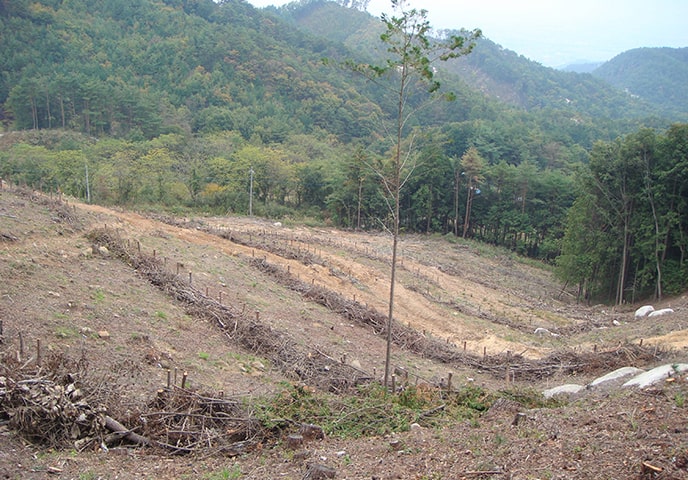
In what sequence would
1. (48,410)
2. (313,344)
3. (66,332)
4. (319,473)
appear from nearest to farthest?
(319,473), (48,410), (66,332), (313,344)

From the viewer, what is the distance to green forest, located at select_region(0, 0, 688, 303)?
2502 centimetres

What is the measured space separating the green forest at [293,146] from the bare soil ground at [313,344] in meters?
4.70

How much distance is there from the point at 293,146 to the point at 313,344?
157 feet

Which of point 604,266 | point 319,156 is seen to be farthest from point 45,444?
point 319,156

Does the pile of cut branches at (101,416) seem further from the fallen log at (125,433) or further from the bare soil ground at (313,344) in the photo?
the bare soil ground at (313,344)

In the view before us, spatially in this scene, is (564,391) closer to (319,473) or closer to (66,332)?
(319,473)

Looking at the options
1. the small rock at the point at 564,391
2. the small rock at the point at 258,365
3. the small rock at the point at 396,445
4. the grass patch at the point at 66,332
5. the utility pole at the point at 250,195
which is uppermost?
the utility pole at the point at 250,195

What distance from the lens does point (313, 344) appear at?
12.5 meters

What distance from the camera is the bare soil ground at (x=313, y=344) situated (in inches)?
241

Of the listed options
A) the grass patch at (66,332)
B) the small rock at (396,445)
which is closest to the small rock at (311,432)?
the small rock at (396,445)

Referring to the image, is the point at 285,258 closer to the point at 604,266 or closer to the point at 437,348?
the point at 437,348

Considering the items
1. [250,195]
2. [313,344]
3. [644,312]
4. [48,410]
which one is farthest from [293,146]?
[48,410]

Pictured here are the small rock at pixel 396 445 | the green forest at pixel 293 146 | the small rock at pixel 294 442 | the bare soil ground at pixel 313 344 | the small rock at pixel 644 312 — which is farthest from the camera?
the green forest at pixel 293 146

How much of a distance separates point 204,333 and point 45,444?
5.20 meters
